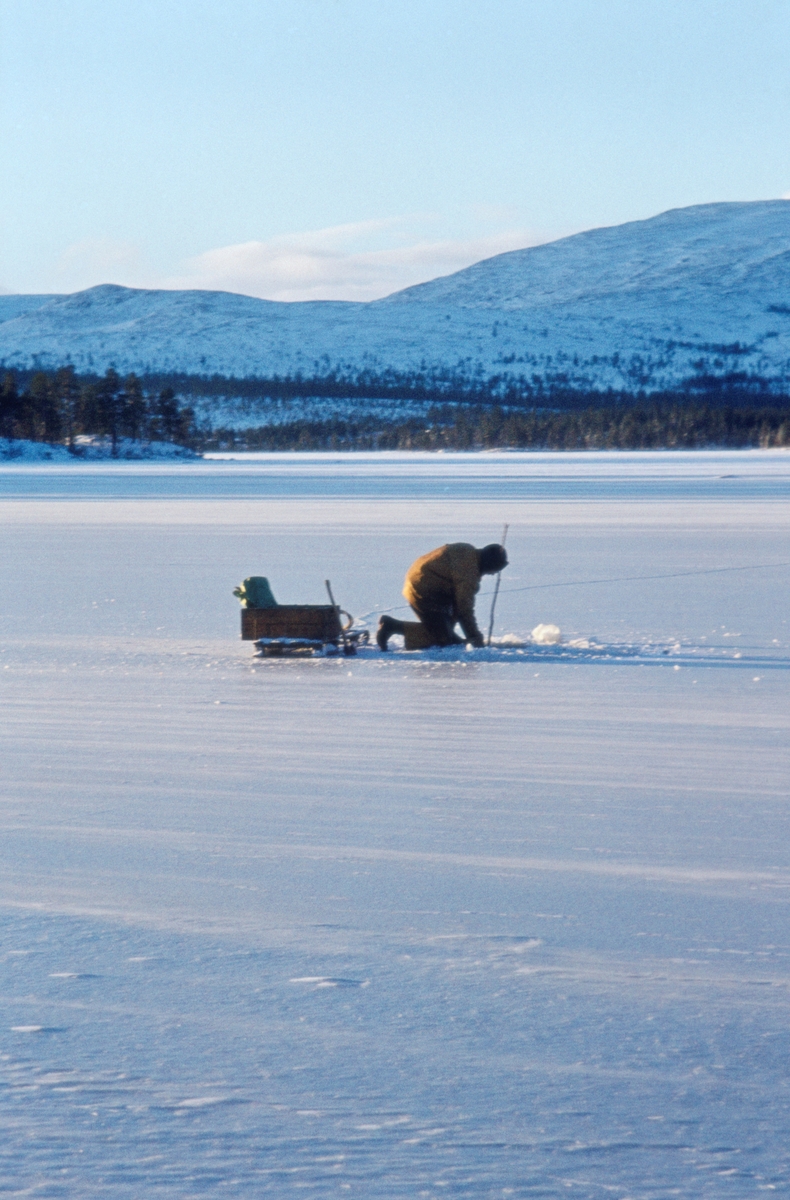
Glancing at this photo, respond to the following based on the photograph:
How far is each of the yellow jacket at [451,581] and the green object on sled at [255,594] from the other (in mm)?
1076

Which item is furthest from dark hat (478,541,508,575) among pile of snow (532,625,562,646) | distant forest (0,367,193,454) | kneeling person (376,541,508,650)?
distant forest (0,367,193,454)

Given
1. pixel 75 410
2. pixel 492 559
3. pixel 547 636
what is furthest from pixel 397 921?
pixel 75 410

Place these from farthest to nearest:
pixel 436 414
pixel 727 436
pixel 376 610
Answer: pixel 436 414 → pixel 727 436 → pixel 376 610

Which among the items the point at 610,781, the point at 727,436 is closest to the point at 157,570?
the point at 610,781

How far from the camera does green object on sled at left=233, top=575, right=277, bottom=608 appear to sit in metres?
10.9

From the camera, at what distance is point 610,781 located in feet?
20.0

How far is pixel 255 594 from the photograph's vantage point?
1092 cm

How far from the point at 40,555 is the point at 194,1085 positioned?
57.2ft

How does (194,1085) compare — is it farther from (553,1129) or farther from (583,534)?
(583,534)

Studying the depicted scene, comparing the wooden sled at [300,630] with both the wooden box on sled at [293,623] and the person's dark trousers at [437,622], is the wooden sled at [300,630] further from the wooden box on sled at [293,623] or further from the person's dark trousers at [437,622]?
the person's dark trousers at [437,622]

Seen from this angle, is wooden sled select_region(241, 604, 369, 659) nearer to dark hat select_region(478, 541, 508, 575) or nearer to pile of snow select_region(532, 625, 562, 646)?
dark hat select_region(478, 541, 508, 575)

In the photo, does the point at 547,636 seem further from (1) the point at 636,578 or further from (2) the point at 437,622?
(1) the point at 636,578

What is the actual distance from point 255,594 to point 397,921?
22.5ft

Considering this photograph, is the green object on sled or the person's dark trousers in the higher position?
the green object on sled
